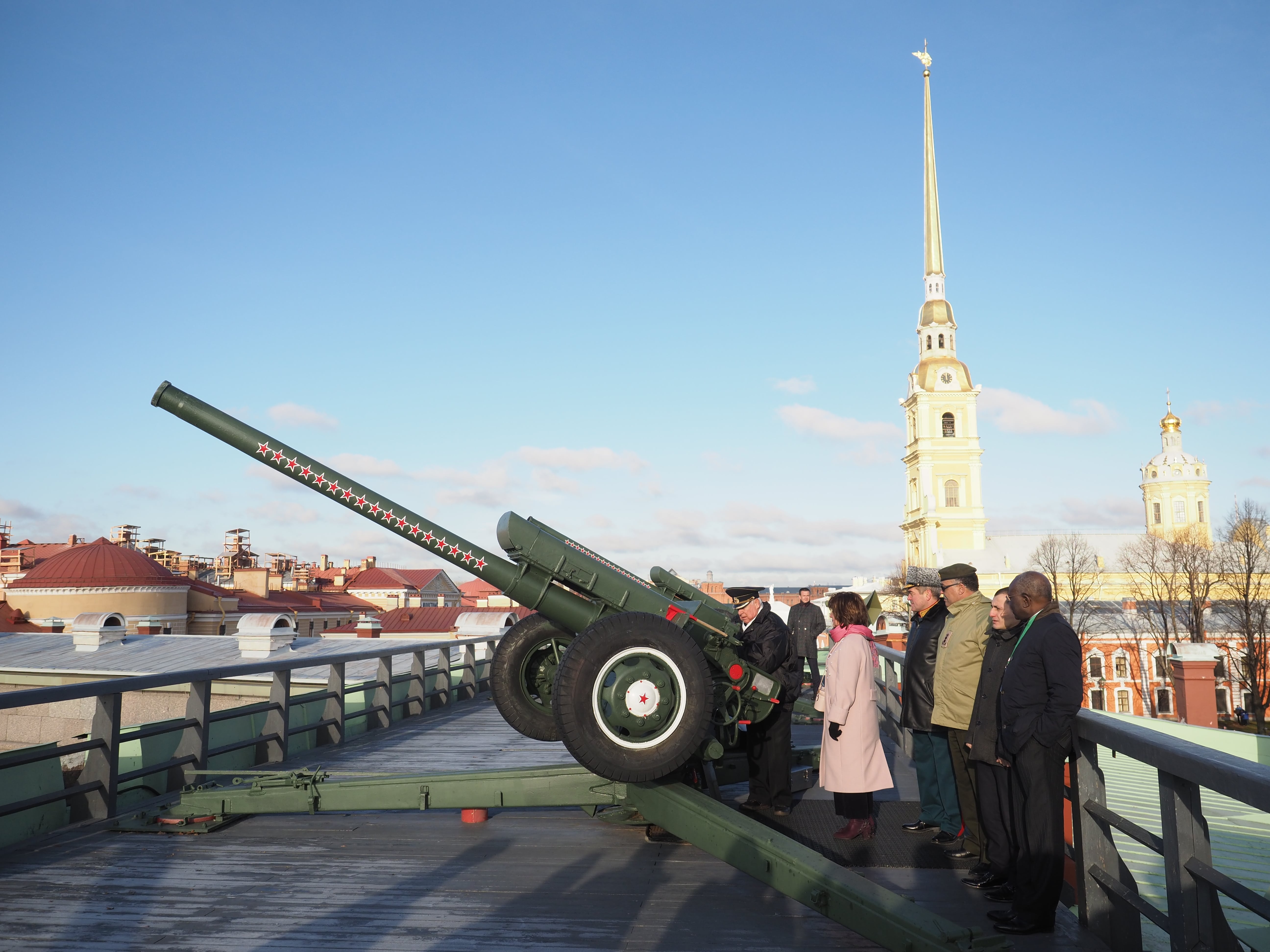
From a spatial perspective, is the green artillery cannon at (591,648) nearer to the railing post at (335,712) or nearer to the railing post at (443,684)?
the railing post at (335,712)

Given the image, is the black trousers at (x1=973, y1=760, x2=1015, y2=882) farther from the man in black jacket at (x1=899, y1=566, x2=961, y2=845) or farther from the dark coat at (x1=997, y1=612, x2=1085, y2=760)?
the man in black jacket at (x1=899, y1=566, x2=961, y2=845)

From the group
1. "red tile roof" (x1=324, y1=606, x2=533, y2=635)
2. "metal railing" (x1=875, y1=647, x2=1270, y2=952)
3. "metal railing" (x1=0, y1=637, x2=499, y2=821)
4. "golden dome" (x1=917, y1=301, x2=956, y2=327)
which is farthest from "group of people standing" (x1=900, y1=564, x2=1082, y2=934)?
"golden dome" (x1=917, y1=301, x2=956, y2=327)

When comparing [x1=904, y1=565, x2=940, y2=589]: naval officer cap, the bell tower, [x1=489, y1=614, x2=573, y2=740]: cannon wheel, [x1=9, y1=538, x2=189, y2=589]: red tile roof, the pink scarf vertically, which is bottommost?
[x1=489, y1=614, x2=573, y2=740]: cannon wheel

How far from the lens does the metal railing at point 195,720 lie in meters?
5.66

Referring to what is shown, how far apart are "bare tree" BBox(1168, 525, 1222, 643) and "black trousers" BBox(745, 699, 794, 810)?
157 ft

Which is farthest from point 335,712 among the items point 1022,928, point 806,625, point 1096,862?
point 1096,862

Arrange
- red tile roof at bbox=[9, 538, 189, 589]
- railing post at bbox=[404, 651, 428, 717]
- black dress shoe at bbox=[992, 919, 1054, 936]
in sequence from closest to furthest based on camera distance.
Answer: black dress shoe at bbox=[992, 919, 1054, 936], railing post at bbox=[404, 651, 428, 717], red tile roof at bbox=[9, 538, 189, 589]

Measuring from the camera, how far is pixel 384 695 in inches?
438

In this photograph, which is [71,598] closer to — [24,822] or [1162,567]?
[24,822]

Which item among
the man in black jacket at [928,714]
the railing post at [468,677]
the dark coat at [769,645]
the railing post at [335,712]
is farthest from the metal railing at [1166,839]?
the railing post at [468,677]

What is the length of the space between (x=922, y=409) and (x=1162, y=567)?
28.1 m

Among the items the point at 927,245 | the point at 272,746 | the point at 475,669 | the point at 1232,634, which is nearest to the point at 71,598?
the point at 475,669

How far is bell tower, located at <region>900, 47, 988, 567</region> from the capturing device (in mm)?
89062

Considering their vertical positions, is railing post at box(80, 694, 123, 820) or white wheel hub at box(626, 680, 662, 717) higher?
white wheel hub at box(626, 680, 662, 717)
